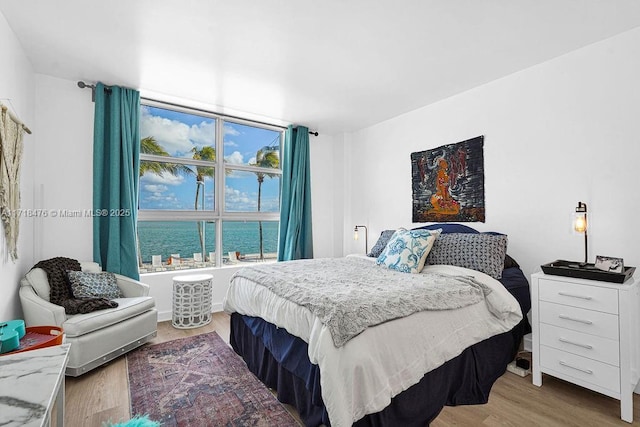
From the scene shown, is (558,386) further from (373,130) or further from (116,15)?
(116,15)

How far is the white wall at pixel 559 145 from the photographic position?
228 centimetres

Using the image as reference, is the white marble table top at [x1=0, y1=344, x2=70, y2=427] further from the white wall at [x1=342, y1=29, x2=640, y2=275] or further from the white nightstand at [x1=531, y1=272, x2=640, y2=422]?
the white wall at [x1=342, y1=29, x2=640, y2=275]

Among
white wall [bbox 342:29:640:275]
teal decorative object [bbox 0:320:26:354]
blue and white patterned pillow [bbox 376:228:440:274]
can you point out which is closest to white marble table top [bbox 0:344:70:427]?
teal decorative object [bbox 0:320:26:354]

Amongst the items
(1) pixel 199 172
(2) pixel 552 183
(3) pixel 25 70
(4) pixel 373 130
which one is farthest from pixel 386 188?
(3) pixel 25 70

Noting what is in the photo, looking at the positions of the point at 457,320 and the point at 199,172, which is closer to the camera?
the point at 457,320

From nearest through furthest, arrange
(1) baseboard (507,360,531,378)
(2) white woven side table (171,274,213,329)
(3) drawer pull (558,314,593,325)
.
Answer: (3) drawer pull (558,314,593,325) < (1) baseboard (507,360,531,378) < (2) white woven side table (171,274,213,329)

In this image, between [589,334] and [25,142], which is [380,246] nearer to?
[589,334]

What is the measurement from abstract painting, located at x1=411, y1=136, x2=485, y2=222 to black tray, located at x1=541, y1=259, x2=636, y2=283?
984 mm

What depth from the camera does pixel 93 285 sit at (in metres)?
2.74

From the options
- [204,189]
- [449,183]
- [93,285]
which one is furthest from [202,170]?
[449,183]

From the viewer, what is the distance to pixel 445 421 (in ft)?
5.87

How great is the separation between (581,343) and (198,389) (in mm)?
2535

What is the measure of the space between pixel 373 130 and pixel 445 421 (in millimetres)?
3656

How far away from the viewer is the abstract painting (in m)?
3.21
